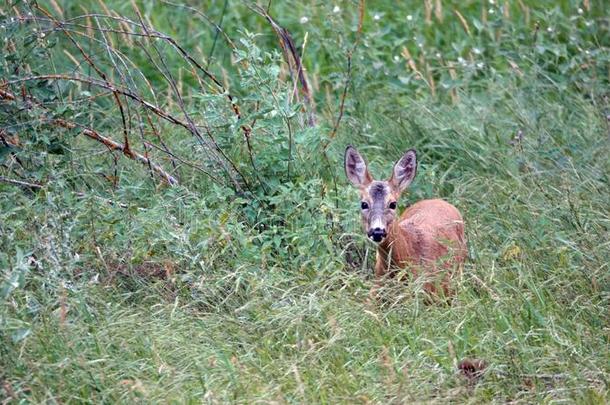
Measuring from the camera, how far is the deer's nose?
20.0ft

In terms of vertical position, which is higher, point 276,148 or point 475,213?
point 276,148

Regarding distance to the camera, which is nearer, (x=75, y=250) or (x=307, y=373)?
(x=307, y=373)

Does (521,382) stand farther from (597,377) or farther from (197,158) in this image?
(197,158)

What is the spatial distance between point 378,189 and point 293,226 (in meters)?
0.51

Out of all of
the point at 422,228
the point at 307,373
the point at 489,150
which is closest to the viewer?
the point at 307,373

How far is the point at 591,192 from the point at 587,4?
2.59 metres

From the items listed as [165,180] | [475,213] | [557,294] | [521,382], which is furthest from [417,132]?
[521,382]

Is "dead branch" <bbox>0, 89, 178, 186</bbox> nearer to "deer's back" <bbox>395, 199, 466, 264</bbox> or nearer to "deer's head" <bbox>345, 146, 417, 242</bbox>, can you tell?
"deer's head" <bbox>345, 146, 417, 242</bbox>

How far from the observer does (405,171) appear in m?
6.64

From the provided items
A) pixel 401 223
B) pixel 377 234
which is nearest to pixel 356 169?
pixel 401 223

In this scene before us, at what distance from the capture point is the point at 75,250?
5.67 m

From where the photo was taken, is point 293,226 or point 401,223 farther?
point 401,223

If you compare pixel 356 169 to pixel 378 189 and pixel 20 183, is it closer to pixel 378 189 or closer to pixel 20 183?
pixel 378 189

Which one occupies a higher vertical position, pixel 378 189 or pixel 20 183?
pixel 20 183
